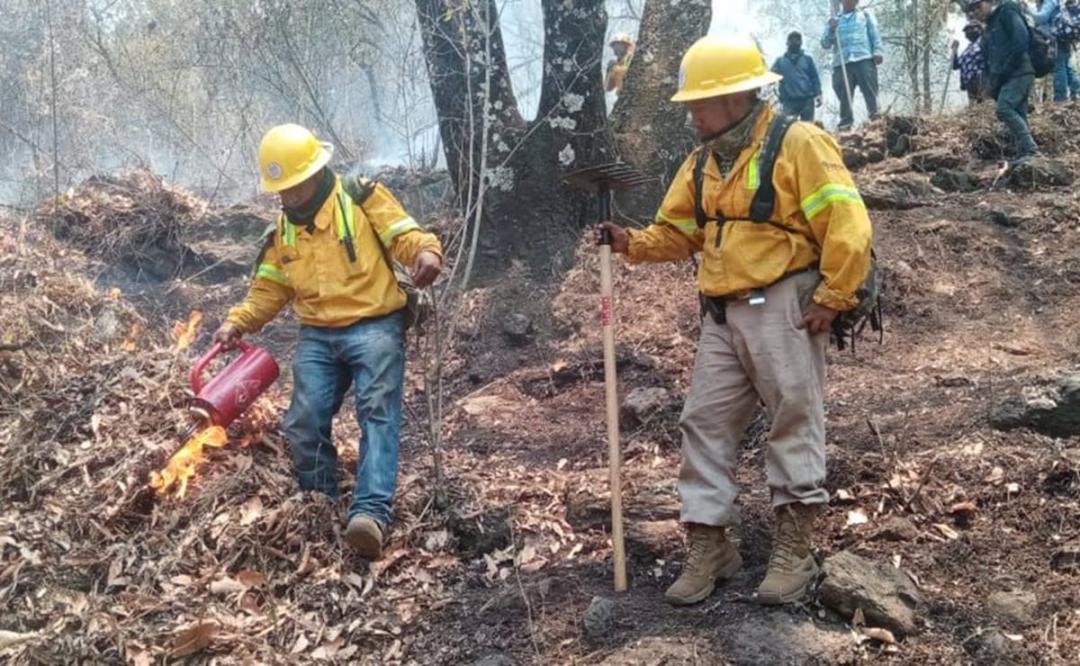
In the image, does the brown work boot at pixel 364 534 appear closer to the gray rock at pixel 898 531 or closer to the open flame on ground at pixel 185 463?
the open flame on ground at pixel 185 463

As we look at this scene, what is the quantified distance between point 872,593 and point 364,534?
6.56ft

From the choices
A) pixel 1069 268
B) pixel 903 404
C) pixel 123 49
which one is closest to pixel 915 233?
pixel 1069 268

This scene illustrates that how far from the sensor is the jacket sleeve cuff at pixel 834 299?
3234mm

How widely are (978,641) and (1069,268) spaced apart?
483cm

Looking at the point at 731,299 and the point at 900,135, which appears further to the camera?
the point at 900,135

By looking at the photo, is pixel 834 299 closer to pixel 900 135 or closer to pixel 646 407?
pixel 646 407

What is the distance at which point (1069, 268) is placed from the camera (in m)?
6.98

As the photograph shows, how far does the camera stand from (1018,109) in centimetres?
855

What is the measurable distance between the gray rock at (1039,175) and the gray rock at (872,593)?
6.12 m

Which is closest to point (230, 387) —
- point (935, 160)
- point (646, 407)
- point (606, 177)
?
point (606, 177)

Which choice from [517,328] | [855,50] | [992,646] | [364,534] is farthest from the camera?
[855,50]

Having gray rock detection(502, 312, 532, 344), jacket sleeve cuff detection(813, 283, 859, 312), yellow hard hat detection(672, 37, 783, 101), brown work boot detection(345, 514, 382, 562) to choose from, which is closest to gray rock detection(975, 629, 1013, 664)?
jacket sleeve cuff detection(813, 283, 859, 312)

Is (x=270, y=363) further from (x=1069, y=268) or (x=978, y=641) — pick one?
(x=1069, y=268)

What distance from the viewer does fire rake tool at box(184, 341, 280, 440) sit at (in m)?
4.42
